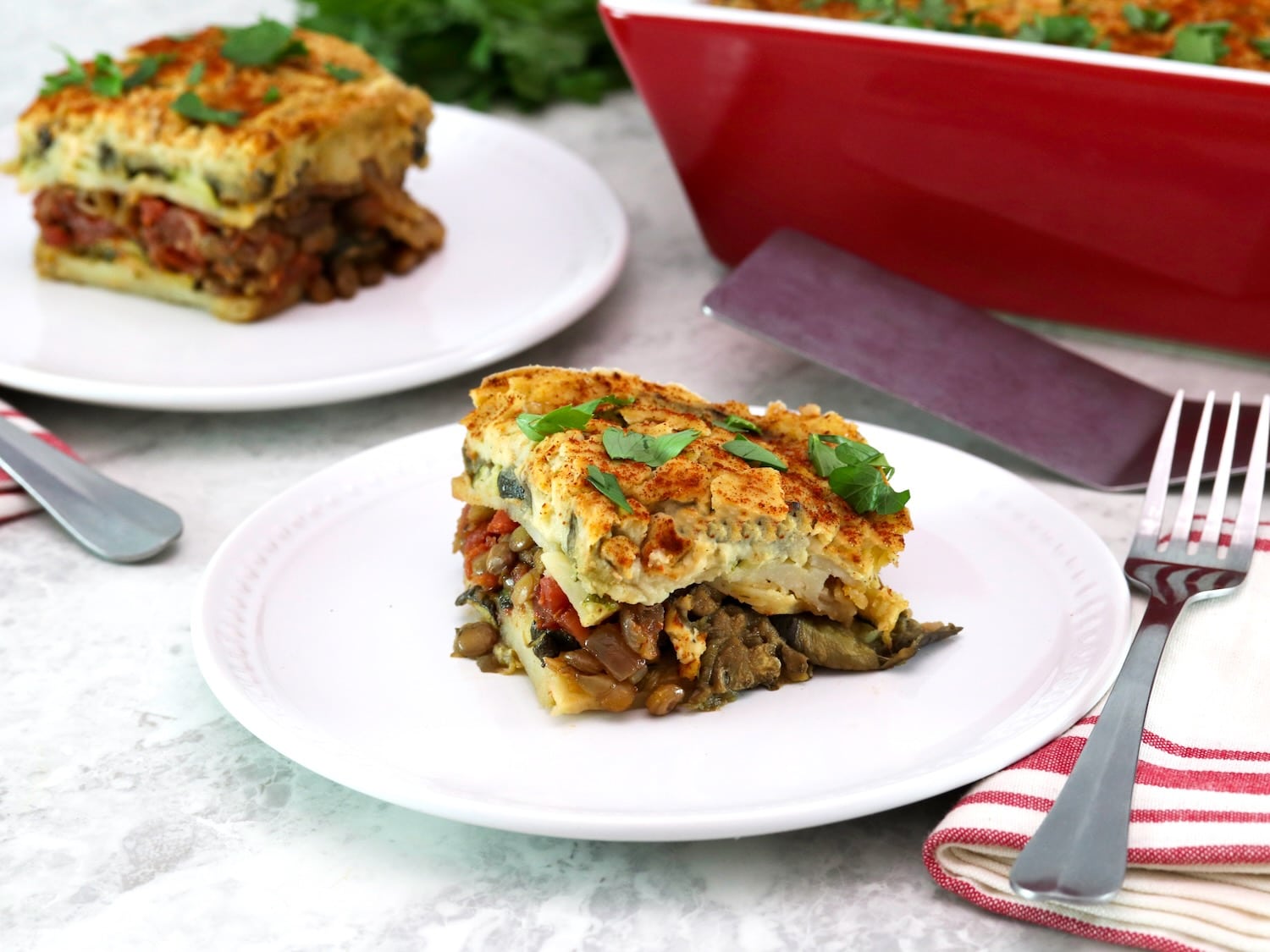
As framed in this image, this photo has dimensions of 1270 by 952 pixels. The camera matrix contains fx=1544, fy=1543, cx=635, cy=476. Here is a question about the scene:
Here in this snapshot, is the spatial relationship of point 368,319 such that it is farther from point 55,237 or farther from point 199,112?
point 55,237

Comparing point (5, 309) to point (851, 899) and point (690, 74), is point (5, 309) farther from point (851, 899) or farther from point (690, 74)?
point (851, 899)

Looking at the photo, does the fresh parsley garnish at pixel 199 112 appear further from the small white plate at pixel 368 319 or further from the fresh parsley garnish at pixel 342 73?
the small white plate at pixel 368 319

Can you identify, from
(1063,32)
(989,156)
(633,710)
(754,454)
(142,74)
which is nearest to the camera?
(633,710)

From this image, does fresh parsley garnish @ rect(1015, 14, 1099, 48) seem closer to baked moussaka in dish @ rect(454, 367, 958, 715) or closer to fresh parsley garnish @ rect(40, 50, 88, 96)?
baked moussaka in dish @ rect(454, 367, 958, 715)

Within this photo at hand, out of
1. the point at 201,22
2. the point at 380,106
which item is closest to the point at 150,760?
the point at 380,106

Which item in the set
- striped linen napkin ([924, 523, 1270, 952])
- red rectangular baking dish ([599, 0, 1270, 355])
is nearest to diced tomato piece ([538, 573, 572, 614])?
striped linen napkin ([924, 523, 1270, 952])

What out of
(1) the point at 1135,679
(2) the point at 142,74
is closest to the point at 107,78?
(2) the point at 142,74
